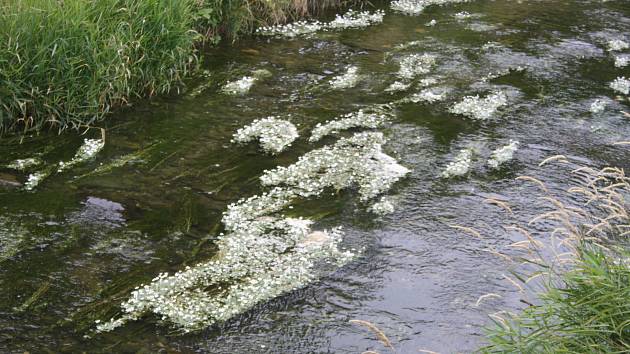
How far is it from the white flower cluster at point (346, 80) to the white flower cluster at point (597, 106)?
4.31 m

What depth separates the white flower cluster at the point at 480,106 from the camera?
12.1m

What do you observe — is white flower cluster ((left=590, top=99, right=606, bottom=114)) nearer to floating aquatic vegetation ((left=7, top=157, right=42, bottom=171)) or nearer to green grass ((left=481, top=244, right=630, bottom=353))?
green grass ((left=481, top=244, right=630, bottom=353))

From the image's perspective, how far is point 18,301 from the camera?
7254 millimetres

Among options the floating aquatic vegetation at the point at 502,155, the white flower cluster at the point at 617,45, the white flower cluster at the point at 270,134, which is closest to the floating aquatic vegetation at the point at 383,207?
the floating aquatic vegetation at the point at 502,155

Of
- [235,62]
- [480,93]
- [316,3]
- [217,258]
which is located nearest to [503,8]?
[316,3]

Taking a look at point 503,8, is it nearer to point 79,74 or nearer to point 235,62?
point 235,62

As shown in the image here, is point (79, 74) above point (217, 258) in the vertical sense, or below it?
above

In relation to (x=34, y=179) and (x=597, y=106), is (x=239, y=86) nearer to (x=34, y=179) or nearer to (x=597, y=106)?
(x=34, y=179)

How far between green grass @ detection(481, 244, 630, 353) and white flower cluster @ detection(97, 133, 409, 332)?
2818mm

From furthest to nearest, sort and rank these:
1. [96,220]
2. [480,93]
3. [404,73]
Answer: [404,73] < [480,93] < [96,220]

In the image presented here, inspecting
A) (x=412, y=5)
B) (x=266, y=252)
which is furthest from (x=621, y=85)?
(x=266, y=252)

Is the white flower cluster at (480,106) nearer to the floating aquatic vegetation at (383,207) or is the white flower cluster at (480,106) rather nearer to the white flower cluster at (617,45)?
the floating aquatic vegetation at (383,207)

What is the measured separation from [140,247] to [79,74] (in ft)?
12.8

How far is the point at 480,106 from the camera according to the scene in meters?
12.4
